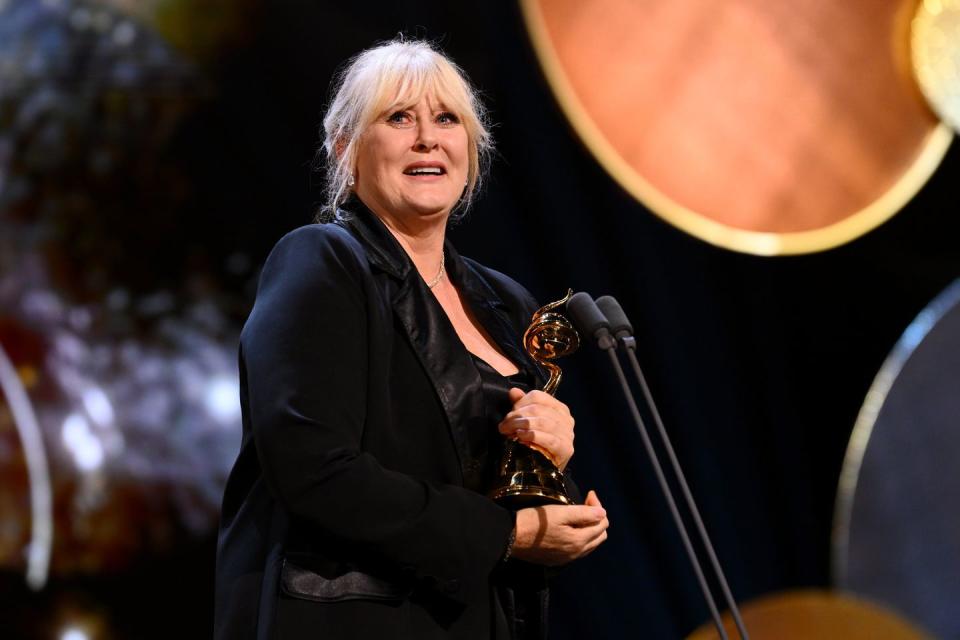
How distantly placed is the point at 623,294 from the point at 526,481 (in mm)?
1185

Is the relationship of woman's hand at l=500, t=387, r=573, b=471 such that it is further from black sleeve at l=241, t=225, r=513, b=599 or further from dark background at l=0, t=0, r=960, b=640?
dark background at l=0, t=0, r=960, b=640

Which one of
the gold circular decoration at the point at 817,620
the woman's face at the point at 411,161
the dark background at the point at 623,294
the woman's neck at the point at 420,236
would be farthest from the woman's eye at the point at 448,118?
the gold circular decoration at the point at 817,620

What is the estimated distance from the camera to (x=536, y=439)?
1399 mm

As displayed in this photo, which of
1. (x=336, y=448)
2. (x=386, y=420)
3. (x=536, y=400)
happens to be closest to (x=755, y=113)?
(x=536, y=400)

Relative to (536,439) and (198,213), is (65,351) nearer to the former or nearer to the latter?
(198,213)

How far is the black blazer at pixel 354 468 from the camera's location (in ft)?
4.15

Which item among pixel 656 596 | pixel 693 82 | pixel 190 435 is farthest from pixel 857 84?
pixel 190 435

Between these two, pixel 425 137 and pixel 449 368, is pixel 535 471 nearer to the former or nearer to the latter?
pixel 449 368

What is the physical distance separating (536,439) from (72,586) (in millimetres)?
1254

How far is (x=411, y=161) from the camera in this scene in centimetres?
155

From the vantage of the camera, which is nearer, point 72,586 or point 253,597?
point 253,597

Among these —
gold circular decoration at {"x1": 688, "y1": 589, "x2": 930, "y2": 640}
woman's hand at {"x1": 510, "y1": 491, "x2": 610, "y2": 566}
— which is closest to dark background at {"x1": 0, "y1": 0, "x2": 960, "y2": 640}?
gold circular decoration at {"x1": 688, "y1": 589, "x2": 930, "y2": 640}

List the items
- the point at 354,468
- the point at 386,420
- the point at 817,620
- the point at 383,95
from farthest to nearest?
the point at 817,620
the point at 383,95
the point at 386,420
the point at 354,468

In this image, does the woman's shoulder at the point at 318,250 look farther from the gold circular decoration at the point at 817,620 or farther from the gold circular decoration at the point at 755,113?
the gold circular decoration at the point at 817,620
